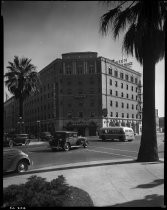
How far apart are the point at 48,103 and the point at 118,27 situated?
4140 cm

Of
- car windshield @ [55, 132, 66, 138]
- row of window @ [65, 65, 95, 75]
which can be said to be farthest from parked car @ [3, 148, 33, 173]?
row of window @ [65, 65, 95, 75]

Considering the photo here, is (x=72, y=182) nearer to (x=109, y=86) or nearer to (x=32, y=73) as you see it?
(x=32, y=73)

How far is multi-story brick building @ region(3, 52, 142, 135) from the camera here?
176 ft

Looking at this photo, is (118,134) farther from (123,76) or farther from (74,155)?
(123,76)

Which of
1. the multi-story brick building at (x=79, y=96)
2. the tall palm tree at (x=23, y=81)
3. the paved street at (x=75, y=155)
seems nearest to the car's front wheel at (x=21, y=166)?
the paved street at (x=75, y=155)

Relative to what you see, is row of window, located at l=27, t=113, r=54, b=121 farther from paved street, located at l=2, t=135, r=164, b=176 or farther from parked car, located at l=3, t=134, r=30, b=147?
paved street, located at l=2, t=135, r=164, b=176

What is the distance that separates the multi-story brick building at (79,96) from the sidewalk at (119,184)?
41156mm

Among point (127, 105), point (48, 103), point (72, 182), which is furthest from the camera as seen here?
point (127, 105)

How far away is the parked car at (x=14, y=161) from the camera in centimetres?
1044

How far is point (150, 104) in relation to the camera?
13.7 metres

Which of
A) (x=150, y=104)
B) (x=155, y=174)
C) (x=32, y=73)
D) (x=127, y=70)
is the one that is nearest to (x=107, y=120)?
(x=127, y=70)

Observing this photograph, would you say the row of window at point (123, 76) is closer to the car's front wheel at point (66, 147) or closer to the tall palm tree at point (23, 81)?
the tall palm tree at point (23, 81)

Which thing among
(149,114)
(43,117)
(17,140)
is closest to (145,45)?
(149,114)

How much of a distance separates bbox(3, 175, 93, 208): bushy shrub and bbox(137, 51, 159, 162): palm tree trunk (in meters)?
7.79
